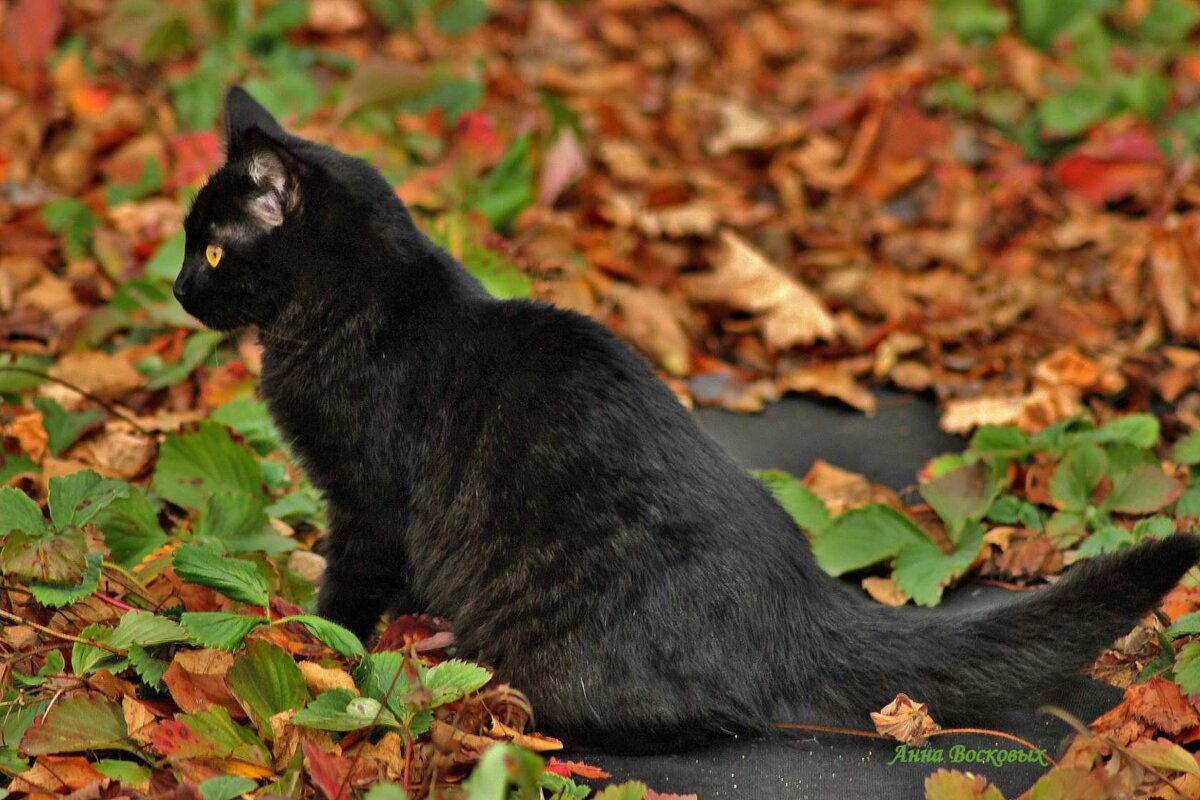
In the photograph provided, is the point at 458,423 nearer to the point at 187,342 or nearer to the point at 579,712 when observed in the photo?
the point at 579,712

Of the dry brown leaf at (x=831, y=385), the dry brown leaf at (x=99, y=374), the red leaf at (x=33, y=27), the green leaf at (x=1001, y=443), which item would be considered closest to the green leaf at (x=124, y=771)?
the dry brown leaf at (x=99, y=374)

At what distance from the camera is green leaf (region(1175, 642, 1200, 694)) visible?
7.75 feet

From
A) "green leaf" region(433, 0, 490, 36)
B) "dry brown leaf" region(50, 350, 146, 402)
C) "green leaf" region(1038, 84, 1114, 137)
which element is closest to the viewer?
"dry brown leaf" region(50, 350, 146, 402)

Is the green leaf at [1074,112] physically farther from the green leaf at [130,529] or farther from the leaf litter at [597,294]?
the green leaf at [130,529]

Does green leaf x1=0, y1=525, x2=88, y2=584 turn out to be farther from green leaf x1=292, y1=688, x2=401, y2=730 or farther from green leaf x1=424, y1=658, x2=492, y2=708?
green leaf x1=424, y1=658, x2=492, y2=708

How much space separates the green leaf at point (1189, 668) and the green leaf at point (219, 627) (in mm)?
1697

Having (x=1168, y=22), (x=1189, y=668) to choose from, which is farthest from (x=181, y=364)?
(x=1168, y=22)

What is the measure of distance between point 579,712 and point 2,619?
3.79ft

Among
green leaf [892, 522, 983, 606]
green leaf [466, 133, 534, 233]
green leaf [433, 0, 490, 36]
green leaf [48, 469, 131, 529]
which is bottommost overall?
green leaf [892, 522, 983, 606]

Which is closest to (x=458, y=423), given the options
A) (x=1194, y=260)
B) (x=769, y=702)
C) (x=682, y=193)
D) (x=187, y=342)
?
(x=769, y=702)

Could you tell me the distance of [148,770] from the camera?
2248 millimetres

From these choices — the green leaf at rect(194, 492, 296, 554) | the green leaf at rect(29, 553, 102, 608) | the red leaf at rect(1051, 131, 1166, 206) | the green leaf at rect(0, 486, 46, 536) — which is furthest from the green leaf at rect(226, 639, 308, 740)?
the red leaf at rect(1051, 131, 1166, 206)

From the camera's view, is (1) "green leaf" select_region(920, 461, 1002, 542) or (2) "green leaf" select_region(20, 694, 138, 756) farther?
(1) "green leaf" select_region(920, 461, 1002, 542)

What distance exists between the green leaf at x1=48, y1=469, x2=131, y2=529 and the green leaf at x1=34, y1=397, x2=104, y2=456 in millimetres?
784
